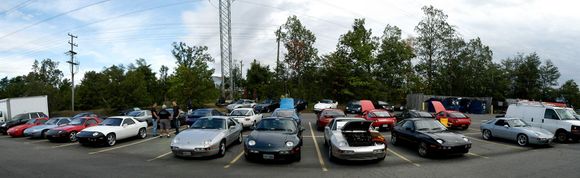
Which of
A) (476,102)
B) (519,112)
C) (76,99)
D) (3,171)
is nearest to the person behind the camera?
(3,171)

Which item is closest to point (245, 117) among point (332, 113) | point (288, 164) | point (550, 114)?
point (332, 113)

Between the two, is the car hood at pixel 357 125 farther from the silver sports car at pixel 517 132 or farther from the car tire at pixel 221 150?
the silver sports car at pixel 517 132

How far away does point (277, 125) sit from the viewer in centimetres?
1238

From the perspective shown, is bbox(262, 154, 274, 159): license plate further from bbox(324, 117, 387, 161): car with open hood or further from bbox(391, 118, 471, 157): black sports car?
bbox(391, 118, 471, 157): black sports car

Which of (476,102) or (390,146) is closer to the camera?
(390,146)

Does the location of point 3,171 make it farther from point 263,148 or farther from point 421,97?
point 421,97

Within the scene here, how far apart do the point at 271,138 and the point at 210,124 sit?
3087 millimetres

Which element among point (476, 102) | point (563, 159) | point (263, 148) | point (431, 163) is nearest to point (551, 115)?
point (563, 159)

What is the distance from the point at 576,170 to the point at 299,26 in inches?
1875

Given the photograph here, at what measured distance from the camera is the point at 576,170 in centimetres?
979

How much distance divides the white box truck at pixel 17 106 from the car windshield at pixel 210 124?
25.1 m

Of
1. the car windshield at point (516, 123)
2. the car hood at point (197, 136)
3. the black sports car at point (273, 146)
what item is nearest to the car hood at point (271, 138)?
the black sports car at point (273, 146)

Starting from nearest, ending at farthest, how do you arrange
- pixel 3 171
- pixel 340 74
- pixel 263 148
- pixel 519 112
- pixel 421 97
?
pixel 3 171 < pixel 263 148 < pixel 519 112 < pixel 421 97 < pixel 340 74

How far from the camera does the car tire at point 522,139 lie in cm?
1421
